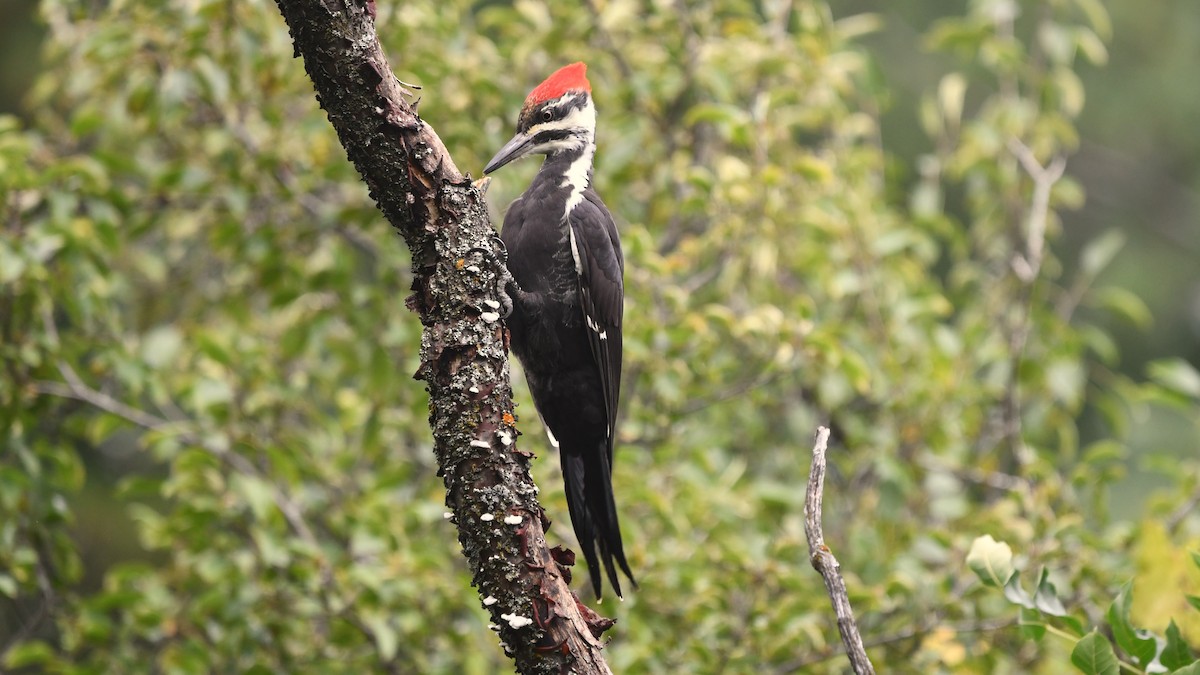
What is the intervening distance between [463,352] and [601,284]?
93cm

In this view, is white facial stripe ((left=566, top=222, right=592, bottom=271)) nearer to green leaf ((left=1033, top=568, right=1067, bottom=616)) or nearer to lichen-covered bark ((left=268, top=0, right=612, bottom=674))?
lichen-covered bark ((left=268, top=0, right=612, bottom=674))

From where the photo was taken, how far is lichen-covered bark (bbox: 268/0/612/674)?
85.3 inches

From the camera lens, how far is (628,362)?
370 cm

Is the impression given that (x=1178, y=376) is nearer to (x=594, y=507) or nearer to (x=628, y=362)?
(x=628, y=362)

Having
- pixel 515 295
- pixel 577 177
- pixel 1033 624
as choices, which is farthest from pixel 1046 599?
pixel 577 177

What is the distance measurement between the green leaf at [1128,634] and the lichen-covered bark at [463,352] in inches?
36.4

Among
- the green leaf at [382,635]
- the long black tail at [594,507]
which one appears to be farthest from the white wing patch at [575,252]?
the green leaf at [382,635]

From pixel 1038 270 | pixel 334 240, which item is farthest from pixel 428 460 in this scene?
pixel 1038 270

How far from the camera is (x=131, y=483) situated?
3.45 m

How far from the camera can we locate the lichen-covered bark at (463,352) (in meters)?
2.17

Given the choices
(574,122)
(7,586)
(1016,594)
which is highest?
(574,122)

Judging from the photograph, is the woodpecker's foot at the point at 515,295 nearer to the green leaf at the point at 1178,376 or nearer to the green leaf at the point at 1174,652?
the green leaf at the point at 1174,652

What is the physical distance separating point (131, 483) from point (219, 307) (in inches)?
44.0

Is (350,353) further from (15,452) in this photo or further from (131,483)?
(15,452)
